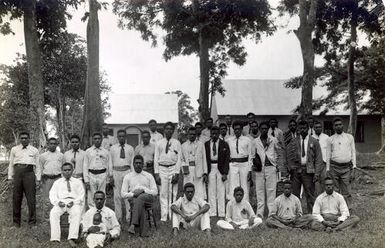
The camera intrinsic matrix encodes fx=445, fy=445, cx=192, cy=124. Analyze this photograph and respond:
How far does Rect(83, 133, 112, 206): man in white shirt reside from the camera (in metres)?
8.41

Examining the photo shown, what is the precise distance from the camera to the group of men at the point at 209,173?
788 cm

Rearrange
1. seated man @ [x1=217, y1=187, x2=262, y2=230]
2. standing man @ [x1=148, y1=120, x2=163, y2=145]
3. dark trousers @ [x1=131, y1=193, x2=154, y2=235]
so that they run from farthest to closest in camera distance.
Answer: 1. standing man @ [x1=148, y1=120, x2=163, y2=145]
2. seated man @ [x1=217, y1=187, x2=262, y2=230]
3. dark trousers @ [x1=131, y1=193, x2=154, y2=235]

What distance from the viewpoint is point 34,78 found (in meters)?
12.5

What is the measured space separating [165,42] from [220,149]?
979 centimetres

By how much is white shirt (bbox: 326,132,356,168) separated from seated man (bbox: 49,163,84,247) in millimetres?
4744

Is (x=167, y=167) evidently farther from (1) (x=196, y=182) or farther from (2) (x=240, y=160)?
(2) (x=240, y=160)

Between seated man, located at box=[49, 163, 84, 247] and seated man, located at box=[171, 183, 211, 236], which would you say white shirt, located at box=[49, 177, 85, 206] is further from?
seated man, located at box=[171, 183, 211, 236]

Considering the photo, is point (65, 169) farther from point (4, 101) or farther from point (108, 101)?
point (108, 101)

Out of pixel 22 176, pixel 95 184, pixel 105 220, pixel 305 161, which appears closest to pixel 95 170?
pixel 95 184

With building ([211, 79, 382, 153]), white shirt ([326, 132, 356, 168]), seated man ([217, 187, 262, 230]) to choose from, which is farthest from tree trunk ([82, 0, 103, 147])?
building ([211, 79, 382, 153])

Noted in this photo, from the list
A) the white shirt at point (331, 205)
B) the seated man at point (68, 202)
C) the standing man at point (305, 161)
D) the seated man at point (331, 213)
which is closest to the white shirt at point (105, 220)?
the seated man at point (68, 202)

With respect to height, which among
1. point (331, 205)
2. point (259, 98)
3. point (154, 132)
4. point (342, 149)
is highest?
point (259, 98)

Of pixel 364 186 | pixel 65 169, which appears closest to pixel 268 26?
pixel 364 186

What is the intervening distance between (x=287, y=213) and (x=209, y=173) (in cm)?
179
